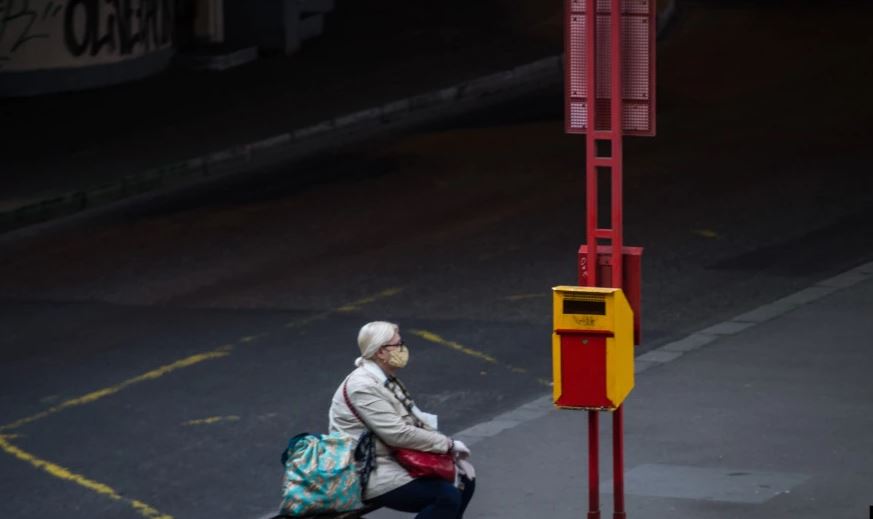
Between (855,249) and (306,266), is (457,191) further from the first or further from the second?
Result: (855,249)

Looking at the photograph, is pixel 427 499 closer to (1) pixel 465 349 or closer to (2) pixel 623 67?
(2) pixel 623 67

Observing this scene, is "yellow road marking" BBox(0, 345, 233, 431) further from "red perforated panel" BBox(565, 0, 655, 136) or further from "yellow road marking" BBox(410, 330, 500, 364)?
"red perforated panel" BBox(565, 0, 655, 136)

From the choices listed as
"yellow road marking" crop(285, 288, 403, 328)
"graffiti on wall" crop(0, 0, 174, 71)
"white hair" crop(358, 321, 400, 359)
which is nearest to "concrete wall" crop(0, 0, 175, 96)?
"graffiti on wall" crop(0, 0, 174, 71)

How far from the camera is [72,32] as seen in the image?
80.7ft

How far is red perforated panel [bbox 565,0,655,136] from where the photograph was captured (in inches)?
344

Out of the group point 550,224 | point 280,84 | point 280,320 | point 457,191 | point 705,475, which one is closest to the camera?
point 705,475

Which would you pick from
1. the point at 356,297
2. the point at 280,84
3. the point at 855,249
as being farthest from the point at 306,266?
the point at 280,84

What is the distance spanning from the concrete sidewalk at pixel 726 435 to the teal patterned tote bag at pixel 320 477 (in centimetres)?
136

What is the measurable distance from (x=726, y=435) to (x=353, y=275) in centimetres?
516

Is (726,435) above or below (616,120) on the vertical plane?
below

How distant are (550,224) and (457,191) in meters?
1.83

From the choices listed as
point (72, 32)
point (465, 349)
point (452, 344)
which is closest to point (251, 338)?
point (452, 344)

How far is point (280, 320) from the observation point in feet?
47.1

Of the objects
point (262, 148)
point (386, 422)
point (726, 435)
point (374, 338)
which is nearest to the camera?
point (386, 422)
